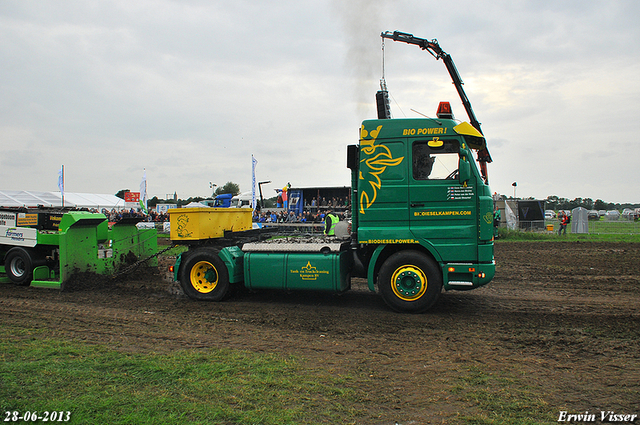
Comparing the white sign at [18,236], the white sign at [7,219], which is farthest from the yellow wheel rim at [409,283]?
the white sign at [7,219]

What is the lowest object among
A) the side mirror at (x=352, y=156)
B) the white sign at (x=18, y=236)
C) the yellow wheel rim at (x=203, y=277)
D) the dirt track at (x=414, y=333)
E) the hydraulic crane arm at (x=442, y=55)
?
the dirt track at (x=414, y=333)

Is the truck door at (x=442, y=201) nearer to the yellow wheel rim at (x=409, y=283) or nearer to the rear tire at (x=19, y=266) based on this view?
the yellow wheel rim at (x=409, y=283)

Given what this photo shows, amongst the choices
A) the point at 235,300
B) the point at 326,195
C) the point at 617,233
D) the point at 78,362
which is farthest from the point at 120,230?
the point at 617,233

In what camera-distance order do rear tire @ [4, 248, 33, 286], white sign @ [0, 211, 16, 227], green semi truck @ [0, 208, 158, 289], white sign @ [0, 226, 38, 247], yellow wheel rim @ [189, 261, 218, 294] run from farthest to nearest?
white sign @ [0, 211, 16, 227], rear tire @ [4, 248, 33, 286], white sign @ [0, 226, 38, 247], green semi truck @ [0, 208, 158, 289], yellow wheel rim @ [189, 261, 218, 294]

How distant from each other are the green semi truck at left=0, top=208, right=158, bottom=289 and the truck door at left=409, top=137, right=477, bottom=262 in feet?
22.9

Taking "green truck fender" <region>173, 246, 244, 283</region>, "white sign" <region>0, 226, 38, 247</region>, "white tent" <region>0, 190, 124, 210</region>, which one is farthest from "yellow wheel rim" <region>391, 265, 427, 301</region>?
"white tent" <region>0, 190, 124, 210</region>

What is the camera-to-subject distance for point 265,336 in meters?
5.78

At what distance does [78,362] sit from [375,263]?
4475mm

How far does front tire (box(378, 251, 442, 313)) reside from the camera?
22.0 ft

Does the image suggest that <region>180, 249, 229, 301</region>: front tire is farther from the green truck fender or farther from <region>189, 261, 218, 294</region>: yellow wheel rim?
the green truck fender

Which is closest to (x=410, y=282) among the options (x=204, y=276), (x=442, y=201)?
(x=442, y=201)

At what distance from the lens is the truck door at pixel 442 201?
6.58m

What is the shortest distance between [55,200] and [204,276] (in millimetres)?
33538

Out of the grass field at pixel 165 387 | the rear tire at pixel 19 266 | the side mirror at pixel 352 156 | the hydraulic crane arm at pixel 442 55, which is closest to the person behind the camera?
the grass field at pixel 165 387
